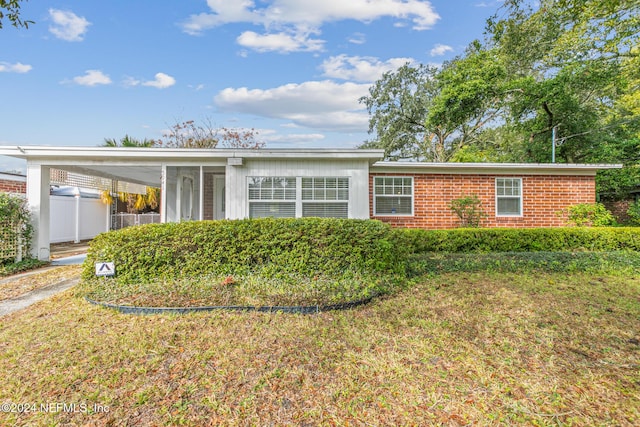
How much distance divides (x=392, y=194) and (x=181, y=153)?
235 inches

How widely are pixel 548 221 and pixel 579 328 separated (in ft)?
24.6

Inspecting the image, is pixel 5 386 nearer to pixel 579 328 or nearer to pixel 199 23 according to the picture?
pixel 579 328

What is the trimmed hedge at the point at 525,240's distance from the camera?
8.06 m

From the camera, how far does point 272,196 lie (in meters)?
8.25

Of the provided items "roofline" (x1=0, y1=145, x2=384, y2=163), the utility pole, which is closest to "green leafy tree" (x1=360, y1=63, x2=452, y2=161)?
the utility pole

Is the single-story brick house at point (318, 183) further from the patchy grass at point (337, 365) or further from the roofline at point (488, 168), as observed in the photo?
the patchy grass at point (337, 365)

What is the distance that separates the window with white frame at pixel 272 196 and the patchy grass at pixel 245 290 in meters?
3.33

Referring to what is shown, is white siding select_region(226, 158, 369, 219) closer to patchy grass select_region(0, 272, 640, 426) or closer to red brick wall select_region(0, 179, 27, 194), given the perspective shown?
patchy grass select_region(0, 272, 640, 426)

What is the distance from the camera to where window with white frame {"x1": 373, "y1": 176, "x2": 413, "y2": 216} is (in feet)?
31.7

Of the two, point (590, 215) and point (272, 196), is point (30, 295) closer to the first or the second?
point (272, 196)

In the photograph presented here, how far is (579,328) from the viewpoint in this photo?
3.75 metres

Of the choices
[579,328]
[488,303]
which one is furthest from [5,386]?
[579,328]

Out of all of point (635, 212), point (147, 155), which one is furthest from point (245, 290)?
point (635, 212)

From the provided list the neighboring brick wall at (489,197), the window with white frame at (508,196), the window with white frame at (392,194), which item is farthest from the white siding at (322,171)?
the window with white frame at (508,196)
